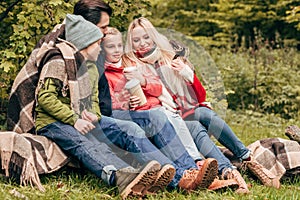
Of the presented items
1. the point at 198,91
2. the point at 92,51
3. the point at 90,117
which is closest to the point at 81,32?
the point at 92,51

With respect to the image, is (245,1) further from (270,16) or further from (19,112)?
(19,112)

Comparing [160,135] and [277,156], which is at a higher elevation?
[160,135]

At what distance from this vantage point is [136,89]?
479 cm

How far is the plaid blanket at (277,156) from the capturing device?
199 inches

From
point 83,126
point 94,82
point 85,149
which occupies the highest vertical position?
point 94,82

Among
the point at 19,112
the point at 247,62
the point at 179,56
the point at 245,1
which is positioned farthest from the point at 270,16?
the point at 19,112

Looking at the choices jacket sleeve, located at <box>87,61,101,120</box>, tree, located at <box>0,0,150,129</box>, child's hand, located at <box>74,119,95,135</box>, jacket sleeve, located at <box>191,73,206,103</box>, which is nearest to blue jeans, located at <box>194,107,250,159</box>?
jacket sleeve, located at <box>191,73,206,103</box>

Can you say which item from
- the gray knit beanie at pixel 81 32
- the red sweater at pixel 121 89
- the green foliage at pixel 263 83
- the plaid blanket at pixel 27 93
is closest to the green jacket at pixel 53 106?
the plaid blanket at pixel 27 93

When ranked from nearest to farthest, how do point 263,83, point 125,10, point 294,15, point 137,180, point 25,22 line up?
1. point 137,180
2. point 25,22
3. point 125,10
4. point 263,83
5. point 294,15

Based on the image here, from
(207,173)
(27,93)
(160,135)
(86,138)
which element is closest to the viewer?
(207,173)

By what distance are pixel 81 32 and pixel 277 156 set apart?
188cm

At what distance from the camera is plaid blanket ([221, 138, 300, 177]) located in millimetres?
5043

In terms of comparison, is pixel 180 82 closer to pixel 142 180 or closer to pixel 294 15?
pixel 142 180

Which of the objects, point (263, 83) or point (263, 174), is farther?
point (263, 83)
